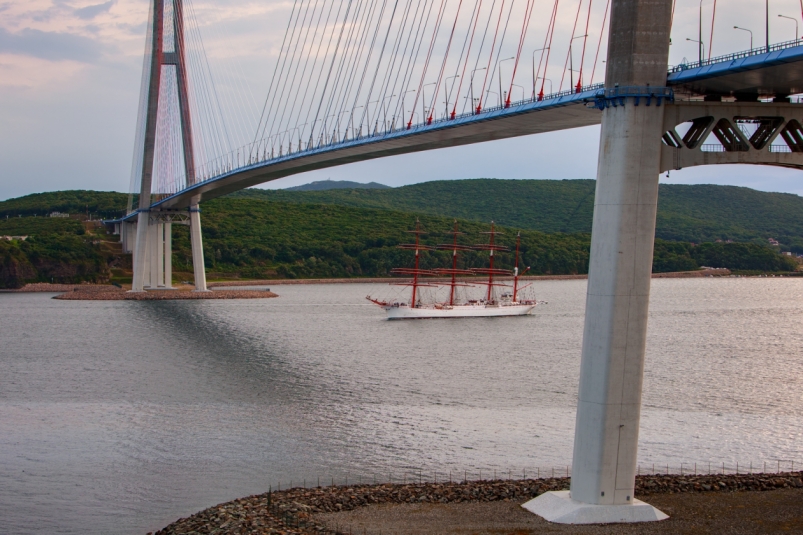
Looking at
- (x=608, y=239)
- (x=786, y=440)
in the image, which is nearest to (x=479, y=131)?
(x=786, y=440)

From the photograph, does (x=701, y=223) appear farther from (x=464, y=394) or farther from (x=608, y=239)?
(x=608, y=239)

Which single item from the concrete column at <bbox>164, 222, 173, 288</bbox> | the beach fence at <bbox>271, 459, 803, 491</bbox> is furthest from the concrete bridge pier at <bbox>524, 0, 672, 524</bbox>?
the concrete column at <bbox>164, 222, 173, 288</bbox>

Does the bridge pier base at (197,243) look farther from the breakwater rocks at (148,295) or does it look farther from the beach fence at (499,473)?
the beach fence at (499,473)

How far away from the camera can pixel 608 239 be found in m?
13.9

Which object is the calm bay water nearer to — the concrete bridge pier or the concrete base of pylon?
the concrete base of pylon

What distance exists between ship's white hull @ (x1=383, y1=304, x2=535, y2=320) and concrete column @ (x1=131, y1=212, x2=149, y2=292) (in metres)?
22.5

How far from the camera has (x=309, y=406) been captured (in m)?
27.0

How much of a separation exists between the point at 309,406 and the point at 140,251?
2005 inches

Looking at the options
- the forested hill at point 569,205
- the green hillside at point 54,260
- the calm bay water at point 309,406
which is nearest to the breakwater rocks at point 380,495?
the calm bay water at point 309,406

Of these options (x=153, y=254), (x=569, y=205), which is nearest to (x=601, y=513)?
(x=153, y=254)

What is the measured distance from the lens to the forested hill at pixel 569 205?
15950 centimetres

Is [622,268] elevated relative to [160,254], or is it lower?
elevated

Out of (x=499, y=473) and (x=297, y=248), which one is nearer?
(x=499, y=473)

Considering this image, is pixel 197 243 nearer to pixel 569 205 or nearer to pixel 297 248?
pixel 297 248
